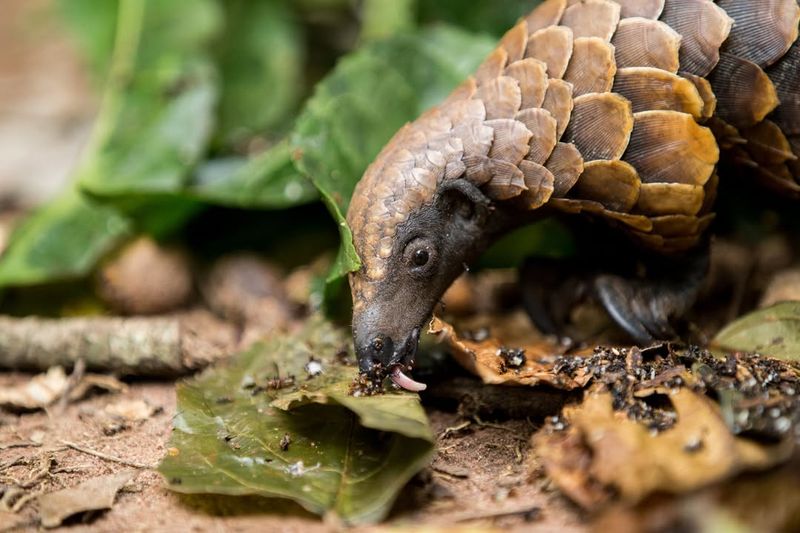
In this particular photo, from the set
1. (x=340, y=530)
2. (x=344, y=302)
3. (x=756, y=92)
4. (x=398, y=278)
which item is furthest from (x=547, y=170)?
(x=340, y=530)

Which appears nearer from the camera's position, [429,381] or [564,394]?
[564,394]

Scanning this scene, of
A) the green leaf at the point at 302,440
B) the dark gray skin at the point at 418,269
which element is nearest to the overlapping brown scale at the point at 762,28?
the dark gray skin at the point at 418,269

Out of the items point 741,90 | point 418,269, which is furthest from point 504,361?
point 741,90

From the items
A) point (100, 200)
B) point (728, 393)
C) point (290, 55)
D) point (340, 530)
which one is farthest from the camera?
point (290, 55)

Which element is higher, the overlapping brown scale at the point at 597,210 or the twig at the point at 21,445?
the overlapping brown scale at the point at 597,210

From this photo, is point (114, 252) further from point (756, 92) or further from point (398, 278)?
point (756, 92)

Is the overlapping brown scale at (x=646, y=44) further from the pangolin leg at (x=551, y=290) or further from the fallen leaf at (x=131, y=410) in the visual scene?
the fallen leaf at (x=131, y=410)

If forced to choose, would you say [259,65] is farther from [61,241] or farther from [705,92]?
[705,92]
